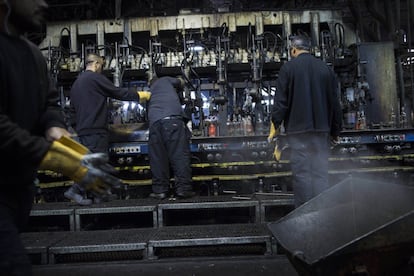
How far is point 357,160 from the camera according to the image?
15.2 feet

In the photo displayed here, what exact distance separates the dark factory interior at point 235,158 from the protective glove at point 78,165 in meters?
1.05

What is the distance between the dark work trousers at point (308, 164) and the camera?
3455mm

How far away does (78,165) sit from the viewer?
1.39 m

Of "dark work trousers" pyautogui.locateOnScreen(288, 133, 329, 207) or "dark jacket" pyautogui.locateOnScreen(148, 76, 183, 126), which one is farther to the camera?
"dark jacket" pyautogui.locateOnScreen(148, 76, 183, 126)

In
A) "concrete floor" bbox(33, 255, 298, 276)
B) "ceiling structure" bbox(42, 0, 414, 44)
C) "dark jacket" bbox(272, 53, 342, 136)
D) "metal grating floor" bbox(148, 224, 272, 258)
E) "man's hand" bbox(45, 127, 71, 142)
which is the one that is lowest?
"concrete floor" bbox(33, 255, 298, 276)

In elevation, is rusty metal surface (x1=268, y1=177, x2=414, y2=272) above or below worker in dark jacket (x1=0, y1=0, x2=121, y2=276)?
below

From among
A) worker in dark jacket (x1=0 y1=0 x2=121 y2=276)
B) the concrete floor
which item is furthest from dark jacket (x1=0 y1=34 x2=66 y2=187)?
the concrete floor

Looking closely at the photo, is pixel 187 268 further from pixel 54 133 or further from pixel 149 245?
pixel 54 133

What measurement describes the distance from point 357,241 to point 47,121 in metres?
1.52

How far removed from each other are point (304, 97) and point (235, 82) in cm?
254

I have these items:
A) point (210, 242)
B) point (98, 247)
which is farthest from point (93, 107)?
point (210, 242)

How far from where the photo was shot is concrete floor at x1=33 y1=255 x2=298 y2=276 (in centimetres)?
305

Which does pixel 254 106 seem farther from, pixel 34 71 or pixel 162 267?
pixel 34 71

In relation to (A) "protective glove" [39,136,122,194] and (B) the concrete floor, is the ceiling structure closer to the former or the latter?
(B) the concrete floor
